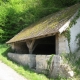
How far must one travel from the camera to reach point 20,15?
28047 mm

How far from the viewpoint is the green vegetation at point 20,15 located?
26844 mm

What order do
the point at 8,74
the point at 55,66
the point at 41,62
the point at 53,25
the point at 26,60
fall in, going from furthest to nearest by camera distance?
1. the point at 26,60
2. the point at 53,25
3. the point at 41,62
4. the point at 8,74
5. the point at 55,66

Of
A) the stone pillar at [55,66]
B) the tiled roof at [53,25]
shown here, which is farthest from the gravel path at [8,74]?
the tiled roof at [53,25]

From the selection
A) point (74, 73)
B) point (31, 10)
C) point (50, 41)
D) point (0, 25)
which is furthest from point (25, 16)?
point (74, 73)

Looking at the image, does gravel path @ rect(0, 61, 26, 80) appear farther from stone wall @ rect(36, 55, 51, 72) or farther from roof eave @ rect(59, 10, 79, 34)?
roof eave @ rect(59, 10, 79, 34)

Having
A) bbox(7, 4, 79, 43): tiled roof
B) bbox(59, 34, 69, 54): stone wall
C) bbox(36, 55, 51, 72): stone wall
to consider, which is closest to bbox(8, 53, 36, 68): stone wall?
bbox(36, 55, 51, 72): stone wall

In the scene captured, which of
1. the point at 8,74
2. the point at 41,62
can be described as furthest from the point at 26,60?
the point at 8,74

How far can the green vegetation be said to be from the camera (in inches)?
1057

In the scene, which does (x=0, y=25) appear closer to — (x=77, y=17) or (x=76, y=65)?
(x=77, y=17)

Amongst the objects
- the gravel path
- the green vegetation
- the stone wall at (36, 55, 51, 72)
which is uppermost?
the green vegetation

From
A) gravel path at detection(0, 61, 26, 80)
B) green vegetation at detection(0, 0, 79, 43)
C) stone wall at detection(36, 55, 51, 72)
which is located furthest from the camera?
green vegetation at detection(0, 0, 79, 43)

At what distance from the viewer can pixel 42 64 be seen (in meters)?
15.0

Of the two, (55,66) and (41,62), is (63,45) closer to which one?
(55,66)

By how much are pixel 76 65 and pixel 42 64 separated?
2534mm
